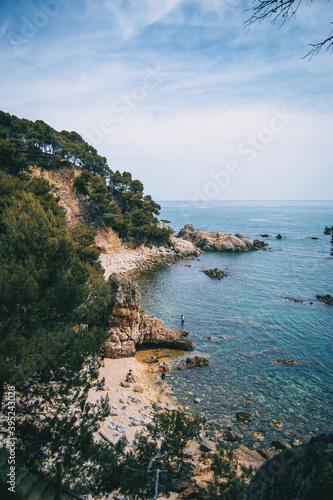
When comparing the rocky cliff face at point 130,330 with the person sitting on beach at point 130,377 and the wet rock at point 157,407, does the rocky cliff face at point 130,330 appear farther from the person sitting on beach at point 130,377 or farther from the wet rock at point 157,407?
the wet rock at point 157,407

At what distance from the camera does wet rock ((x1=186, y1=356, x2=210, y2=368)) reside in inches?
860

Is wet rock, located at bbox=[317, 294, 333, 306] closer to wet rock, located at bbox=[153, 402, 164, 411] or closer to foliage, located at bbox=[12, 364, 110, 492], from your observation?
wet rock, located at bbox=[153, 402, 164, 411]

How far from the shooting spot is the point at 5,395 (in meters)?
8.19

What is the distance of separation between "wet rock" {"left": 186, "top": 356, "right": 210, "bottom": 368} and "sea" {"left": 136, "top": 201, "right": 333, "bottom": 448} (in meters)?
0.43

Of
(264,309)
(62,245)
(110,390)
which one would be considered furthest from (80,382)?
(264,309)

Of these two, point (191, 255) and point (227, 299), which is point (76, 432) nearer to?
point (227, 299)

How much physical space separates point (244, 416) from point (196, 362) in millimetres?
6139

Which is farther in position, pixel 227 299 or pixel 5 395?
pixel 227 299

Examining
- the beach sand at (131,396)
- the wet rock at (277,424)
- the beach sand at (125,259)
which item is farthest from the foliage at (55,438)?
the beach sand at (125,259)

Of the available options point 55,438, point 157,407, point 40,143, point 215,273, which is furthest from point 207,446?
point 40,143

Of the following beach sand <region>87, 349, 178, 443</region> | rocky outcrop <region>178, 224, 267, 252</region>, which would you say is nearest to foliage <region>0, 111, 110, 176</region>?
rocky outcrop <region>178, 224, 267, 252</region>

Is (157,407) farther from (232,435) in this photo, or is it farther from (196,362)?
(196,362)

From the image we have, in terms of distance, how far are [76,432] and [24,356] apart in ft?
10.0

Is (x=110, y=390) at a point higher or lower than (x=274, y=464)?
lower
